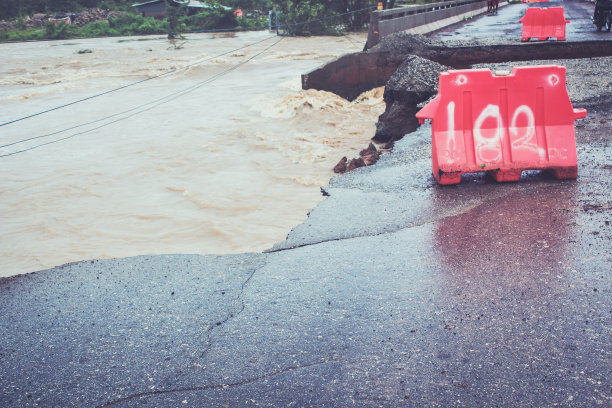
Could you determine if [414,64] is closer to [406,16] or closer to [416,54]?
[416,54]

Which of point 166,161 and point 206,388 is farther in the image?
point 166,161

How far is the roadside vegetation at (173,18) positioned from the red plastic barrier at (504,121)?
2820cm

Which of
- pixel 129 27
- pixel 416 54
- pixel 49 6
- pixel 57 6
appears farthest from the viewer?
pixel 57 6

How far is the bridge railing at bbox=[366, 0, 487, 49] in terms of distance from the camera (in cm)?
1809

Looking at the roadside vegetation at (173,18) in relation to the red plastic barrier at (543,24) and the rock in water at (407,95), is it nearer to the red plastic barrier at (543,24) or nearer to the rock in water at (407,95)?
the red plastic barrier at (543,24)

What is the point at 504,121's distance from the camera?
5969mm

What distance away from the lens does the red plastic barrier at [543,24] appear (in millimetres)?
17016

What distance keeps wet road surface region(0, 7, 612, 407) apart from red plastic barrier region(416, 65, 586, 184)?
367 mm

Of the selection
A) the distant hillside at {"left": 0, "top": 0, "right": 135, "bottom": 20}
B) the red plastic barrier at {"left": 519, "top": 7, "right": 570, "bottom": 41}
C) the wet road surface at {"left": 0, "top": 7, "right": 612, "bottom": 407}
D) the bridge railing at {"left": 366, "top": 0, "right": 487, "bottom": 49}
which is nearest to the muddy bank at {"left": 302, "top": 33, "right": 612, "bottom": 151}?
the bridge railing at {"left": 366, "top": 0, "right": 487, "bottom": 49}

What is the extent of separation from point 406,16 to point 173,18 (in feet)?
108

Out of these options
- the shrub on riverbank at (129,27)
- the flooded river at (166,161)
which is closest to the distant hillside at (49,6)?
the shrub on riverbank at (129,27)

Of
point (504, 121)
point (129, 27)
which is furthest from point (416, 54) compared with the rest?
point (129, 27)

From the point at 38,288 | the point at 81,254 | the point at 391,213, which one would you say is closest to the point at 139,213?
the point at 81,254

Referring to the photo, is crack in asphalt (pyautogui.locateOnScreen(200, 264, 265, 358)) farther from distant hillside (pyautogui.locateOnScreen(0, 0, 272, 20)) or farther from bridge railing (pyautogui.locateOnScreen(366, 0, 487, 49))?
distant hillside (pyautogui.locateOnScreen(0, 0, 272, 20))
